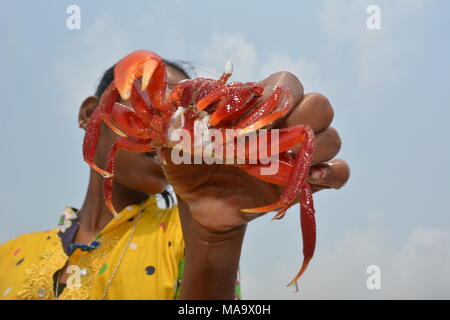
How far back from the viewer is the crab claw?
2.58 ft

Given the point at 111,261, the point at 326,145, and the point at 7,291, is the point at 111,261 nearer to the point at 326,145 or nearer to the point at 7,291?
the point at 7,291

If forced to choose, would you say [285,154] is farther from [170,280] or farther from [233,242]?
[170,280]

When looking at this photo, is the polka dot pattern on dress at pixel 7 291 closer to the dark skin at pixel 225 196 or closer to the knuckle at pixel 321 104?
the dark skin at pixel 225 196

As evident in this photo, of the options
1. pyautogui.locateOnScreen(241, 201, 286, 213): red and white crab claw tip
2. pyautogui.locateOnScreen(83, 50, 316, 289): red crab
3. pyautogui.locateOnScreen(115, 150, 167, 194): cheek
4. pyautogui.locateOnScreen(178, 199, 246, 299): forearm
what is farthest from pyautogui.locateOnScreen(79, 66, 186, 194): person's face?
pyautogui.locateOnScreen(241, 201, 286, 213): red and white crab claw tip

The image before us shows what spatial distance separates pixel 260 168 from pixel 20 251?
3.77ft

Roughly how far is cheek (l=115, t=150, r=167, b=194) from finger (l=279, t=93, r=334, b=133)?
0.74m

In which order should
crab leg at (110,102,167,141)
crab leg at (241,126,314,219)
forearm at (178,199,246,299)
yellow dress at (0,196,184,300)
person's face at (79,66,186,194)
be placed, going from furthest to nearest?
person's face at (79,66,186,194) < yellow dress at (0,196,184,300) < forearm at (178,199,246,299) < crab leg at (110,102,167,141) < crab leg at (241,126,314,219)

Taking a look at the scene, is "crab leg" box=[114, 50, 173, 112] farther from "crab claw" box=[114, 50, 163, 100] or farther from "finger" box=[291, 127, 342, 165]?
"finger" box=[291, 127, 342, 165]

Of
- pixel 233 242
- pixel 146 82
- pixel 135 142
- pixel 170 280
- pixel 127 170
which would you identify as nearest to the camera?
pixel 146 82

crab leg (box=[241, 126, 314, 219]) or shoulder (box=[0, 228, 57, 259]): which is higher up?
crab leg (box=[241, 126, 314, 219])

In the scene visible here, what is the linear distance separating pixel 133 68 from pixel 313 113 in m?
0.35

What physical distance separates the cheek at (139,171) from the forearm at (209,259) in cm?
42

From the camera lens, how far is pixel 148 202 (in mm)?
1599

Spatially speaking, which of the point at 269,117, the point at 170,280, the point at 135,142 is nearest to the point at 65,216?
the point at 170,280
